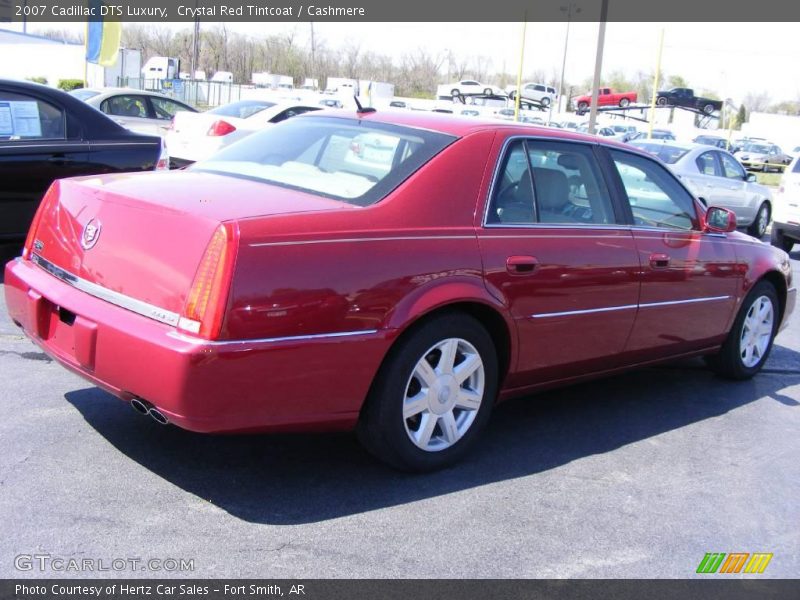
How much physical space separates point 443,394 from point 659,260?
178 centimetres

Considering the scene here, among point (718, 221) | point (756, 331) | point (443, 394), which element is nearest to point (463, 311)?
point (443, 394)

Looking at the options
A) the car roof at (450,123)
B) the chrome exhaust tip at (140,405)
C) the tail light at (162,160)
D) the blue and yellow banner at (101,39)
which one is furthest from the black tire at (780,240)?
the blue and yellow banner at (101,39)

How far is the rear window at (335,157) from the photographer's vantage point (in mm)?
3936

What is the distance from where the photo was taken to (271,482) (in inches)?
149

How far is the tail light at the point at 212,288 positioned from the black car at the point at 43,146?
4.45 m

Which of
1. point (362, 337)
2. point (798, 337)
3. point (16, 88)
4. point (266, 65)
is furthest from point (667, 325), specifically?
point (266, 65)

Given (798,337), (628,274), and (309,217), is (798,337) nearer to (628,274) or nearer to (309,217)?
(628,274)

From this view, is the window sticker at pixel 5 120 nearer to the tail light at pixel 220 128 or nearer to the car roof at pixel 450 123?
the car roof at pixel 450 123

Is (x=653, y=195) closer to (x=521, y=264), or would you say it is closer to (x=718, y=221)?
(x=718, y=221)

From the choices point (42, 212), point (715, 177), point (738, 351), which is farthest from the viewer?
point (715, 177)

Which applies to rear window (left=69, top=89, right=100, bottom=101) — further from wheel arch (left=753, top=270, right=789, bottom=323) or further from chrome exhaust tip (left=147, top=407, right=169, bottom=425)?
chrome exhaust tip (left=147, top=407, right=169, bottom=425)

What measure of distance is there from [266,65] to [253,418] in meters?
75.0

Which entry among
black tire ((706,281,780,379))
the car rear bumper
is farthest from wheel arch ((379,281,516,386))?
black tire ((706,281,780,379))

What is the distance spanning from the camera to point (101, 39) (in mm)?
21375
